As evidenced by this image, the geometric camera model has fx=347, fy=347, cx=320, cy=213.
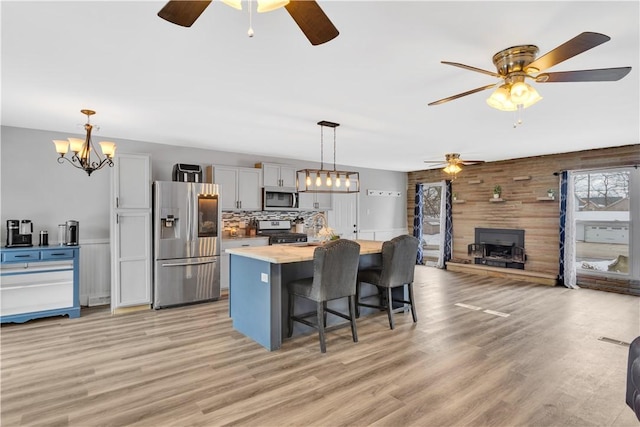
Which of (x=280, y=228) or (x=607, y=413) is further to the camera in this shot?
(x=280, y=228)

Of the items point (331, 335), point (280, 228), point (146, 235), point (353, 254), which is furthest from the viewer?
point (280, 228)

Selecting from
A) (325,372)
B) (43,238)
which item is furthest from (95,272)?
(325,372)

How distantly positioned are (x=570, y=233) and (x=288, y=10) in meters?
6.88

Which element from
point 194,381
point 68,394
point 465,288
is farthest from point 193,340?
point 465,288

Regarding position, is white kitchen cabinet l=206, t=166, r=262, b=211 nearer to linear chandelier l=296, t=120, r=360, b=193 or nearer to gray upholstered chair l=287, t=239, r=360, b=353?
linear chandelier l=296, t=120, r=360, b=193

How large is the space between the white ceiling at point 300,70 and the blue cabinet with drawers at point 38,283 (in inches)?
63.9

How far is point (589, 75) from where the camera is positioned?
7.10 feet

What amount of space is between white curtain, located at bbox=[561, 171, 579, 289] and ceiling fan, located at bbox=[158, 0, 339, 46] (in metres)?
6.56

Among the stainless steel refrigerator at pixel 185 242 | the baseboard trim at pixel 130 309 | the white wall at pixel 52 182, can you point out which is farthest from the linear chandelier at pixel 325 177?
the baseboard trim at pixel 130 309

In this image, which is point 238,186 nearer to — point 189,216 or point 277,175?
point 277,175

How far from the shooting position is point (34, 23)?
2.08 m

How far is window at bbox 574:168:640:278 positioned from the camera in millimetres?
5815

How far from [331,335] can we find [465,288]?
11.2ft

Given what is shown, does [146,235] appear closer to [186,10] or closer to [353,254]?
[353,254]
